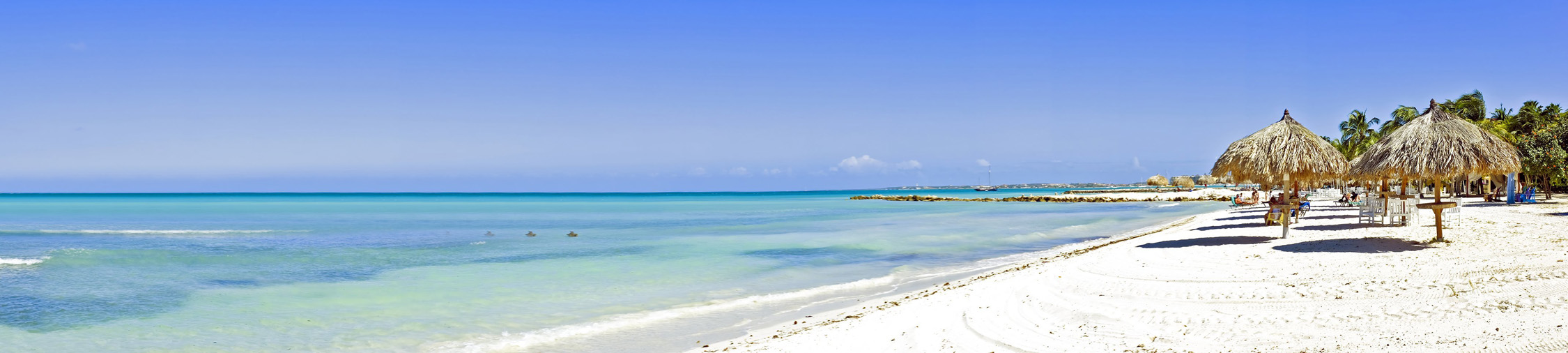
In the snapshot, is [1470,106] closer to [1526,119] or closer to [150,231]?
[1526,119]

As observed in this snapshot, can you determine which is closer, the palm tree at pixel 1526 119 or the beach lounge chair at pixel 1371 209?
the beach lounge chair at pixel 1371 209

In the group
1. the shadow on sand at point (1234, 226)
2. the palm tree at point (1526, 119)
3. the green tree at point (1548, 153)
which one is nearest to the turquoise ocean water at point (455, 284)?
the shadow on sand at point (1234, 226)

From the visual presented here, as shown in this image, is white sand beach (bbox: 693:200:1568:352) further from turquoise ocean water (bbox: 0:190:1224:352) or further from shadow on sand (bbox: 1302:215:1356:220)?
shadow on sand (bbox: 1302:215:1356:220)

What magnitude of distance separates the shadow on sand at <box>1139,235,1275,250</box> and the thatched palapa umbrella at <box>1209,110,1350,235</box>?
0.47 meters

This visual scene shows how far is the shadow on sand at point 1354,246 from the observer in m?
9.52

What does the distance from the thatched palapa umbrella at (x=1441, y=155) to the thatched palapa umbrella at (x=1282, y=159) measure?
112cm

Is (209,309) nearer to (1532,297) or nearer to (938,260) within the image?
(938,260)

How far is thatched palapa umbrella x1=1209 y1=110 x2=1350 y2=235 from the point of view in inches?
488

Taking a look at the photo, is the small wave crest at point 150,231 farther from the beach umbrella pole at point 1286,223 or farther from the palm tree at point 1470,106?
the palm tree at point 1470,106

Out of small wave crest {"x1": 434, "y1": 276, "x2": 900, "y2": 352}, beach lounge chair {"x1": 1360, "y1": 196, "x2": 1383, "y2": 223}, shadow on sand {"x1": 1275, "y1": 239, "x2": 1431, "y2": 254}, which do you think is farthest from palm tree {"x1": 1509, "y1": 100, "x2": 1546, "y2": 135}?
small wave crest {"x1": 434, "y1": 276, "x2": 900, "y2": 352}

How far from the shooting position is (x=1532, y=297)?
5543 millimetres

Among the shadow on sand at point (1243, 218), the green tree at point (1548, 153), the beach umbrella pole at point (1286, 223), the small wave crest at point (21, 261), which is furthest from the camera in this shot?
the green tree at point (1548, 153)

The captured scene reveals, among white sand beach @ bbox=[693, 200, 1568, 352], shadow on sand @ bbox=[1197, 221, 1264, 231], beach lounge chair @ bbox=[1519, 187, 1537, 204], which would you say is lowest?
white sand beach @ bbox=[693, 200, 1568, 352]

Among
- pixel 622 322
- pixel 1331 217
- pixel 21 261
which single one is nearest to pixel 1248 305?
pixel 622 322
